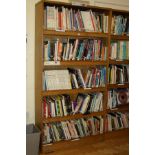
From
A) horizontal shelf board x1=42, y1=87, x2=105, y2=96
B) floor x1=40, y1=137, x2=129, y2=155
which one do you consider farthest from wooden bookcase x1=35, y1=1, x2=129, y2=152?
floor x1=40, y1=137, x2=129, y2=155

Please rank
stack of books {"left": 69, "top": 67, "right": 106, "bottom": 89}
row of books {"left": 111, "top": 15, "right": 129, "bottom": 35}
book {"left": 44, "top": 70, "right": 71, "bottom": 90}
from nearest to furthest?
book {"left": 44, "top": 70, "right": 71, "bottom": 90}
stack of books {"left": 69, "top": 67, "right": 106, "bottom": 89}
row of books {"left": 111, "top": 15, "right": 129, "bottom": 35}

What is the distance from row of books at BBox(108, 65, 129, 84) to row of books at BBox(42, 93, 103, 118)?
1.13 ft

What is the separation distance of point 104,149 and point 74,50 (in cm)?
149

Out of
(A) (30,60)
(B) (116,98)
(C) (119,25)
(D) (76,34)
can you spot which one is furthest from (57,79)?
(C) (119,25)

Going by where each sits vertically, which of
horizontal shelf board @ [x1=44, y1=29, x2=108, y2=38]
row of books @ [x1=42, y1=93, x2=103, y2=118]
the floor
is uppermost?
horizontal shelf board @ [x1=44, y1=29, x2=108, y2=38]

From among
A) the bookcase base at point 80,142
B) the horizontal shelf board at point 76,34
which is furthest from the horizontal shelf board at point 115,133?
the horizontal shelf board at point 76,34

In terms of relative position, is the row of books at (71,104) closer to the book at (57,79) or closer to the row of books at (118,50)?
the book at (57,79)

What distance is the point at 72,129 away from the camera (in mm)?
3342

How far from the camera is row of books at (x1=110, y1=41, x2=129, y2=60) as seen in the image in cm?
365

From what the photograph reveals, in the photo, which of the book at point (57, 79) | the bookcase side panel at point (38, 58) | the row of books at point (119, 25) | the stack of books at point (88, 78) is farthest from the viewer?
the row of books at point (119, 25)

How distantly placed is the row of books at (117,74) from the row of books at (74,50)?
0.92 feet

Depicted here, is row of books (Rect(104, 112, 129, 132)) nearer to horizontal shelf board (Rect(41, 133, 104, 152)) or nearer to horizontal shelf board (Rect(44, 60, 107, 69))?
horizontal shelf board (Rect(41, 133, 104, 152))

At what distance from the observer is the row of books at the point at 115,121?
369 centimetres
